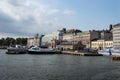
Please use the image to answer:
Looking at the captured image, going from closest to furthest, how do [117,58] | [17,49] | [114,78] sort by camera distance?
[114,78] < [117,58] < [17,49]

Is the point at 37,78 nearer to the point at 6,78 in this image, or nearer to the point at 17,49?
the point at 6,78

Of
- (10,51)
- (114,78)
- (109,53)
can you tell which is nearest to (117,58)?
(109,53)

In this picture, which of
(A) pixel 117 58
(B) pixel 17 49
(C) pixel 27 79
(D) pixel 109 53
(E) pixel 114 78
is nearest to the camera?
(C) pixel 27 79

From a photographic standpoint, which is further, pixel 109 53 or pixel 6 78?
pixel 109 53

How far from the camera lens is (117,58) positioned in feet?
342

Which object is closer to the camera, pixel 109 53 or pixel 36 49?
pixel 109 53

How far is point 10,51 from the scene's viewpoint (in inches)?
6324

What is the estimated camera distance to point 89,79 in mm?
46125

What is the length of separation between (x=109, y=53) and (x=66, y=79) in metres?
109

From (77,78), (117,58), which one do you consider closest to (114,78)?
(77,78)

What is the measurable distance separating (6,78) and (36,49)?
399ft

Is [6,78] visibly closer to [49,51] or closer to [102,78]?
[102,78]

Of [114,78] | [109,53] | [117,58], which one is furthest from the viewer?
[109,53]

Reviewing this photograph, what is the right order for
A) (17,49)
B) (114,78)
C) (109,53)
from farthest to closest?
(17,49), (109,53), (114,78)
